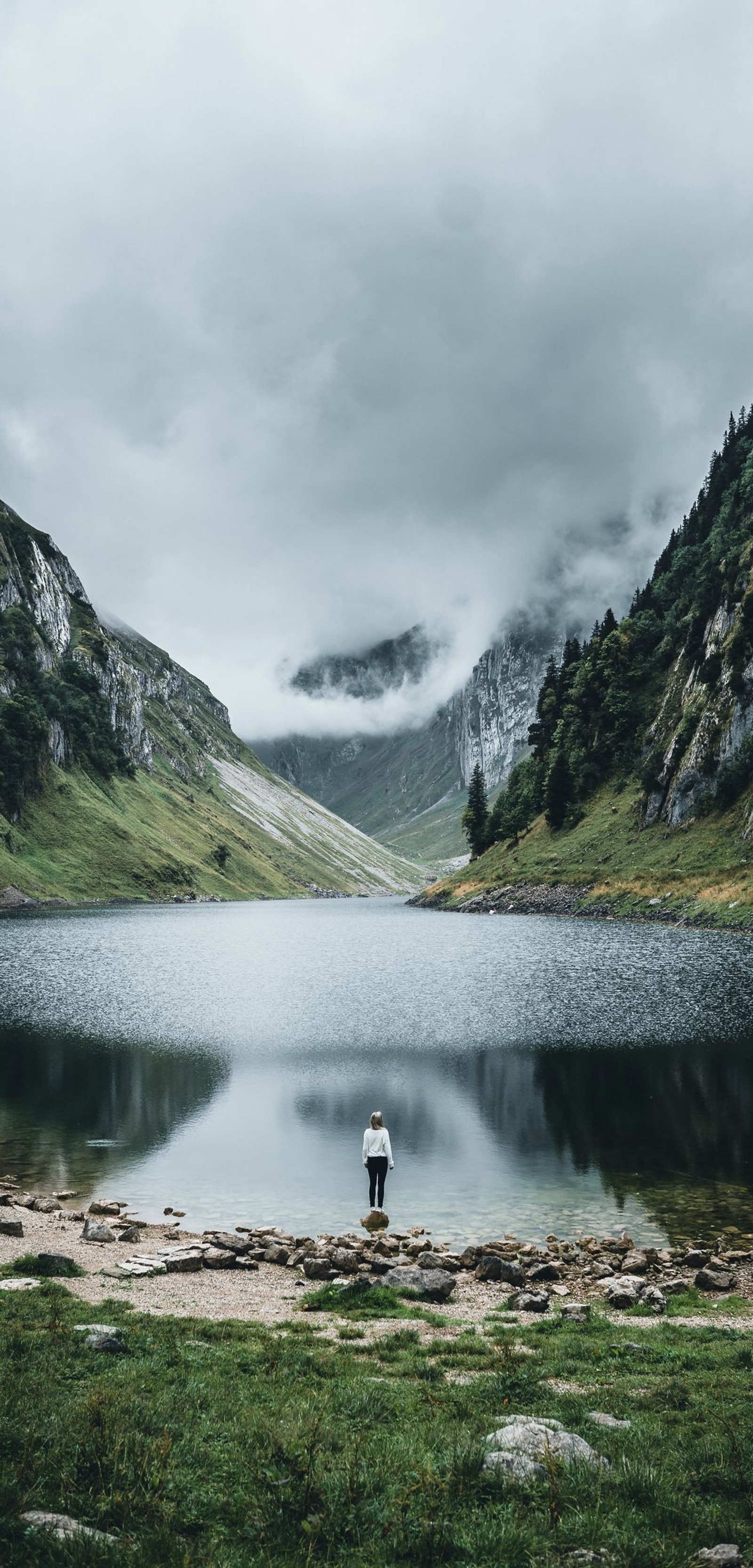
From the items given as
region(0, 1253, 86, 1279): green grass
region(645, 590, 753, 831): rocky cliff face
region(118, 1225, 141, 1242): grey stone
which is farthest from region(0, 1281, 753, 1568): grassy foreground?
region(645, 590, 753, 831): rocky cliff face

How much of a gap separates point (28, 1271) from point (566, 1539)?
16.4 m

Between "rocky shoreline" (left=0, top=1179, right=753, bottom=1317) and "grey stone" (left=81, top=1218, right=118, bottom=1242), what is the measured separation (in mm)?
33

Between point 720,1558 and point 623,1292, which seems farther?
point 623,1292

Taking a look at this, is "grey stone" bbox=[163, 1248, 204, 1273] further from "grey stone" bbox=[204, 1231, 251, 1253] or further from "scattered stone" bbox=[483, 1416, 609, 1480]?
"scattered stone" bbox=[483, 1416, 609, 1480]

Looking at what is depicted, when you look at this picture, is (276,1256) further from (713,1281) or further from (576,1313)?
(713,1281)

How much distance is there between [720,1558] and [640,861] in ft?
469

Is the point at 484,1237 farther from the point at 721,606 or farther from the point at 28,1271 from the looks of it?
the point at 721,606

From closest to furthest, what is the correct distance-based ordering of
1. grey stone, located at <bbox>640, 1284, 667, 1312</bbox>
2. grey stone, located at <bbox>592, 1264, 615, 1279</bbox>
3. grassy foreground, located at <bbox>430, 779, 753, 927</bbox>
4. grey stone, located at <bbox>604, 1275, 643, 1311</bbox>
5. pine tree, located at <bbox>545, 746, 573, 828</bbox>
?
grey stone, located at <bbox>640, 1284, 667, 1312</bbox> → grey stone, located at <bbox>604, 1275, 643, 1311</bbox> → grey stone, located at <bbox>592, 1264, 615, 1279</bbox> → grassy foreground, located at <bbox>430, 779, 753, 927</bbox> → pine tree, located at <bbox>545, 746, 573, 828</bbox>

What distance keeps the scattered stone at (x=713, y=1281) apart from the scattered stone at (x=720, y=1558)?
14518 mm

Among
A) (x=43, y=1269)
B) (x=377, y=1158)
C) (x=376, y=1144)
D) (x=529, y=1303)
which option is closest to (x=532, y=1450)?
(x=529, y=1303)

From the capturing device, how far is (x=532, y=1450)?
10859 millimetres

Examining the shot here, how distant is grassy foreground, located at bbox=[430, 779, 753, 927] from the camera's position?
389ft

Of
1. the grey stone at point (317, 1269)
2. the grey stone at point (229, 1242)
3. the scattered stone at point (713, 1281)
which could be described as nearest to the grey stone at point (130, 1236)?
the grey stone at point (229, 1242)

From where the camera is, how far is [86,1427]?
1069 centimetres
